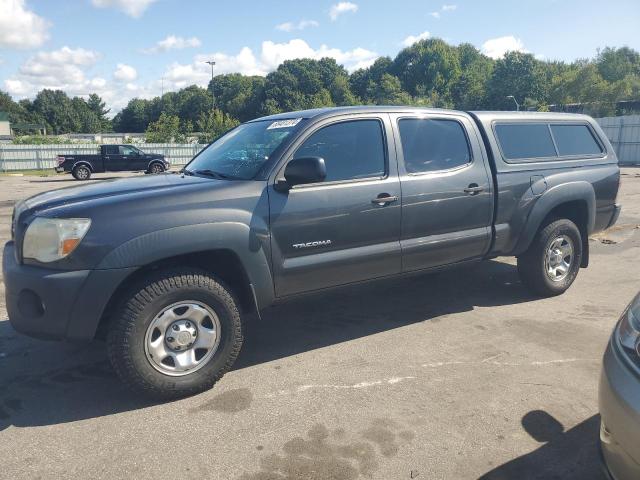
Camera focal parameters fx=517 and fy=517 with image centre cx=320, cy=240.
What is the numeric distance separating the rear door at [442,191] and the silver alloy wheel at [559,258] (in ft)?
3.16

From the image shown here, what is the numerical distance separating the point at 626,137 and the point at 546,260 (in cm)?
3326

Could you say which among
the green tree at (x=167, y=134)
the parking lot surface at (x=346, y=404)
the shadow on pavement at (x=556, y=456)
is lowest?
the shadow on pavement at (x=556, y=456)

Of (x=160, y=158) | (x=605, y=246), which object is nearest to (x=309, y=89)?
(x=160, y=158)

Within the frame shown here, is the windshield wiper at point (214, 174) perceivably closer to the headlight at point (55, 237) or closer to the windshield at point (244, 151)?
the windshield at point (244, 151)

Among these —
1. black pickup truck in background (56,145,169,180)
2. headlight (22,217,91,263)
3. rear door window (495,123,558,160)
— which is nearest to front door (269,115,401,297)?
headlight (22,217,91,263)

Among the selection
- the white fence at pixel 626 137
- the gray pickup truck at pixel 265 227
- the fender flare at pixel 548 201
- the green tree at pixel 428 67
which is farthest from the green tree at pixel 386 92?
the gray pickup truck at pixel 265 227

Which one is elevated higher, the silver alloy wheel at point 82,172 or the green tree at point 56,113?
the green tree at point 56,113

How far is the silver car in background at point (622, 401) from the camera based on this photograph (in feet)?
6.48

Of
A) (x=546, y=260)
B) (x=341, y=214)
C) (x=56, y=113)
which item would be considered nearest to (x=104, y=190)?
(x=341, y=214)

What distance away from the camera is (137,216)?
123 inches

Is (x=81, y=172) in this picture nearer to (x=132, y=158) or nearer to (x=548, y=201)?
(x=132, y=158)

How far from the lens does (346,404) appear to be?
3.24 metres

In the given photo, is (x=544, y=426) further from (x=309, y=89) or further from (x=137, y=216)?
(x=309, y=89)

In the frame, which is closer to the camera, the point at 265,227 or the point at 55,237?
the point at 55,237
